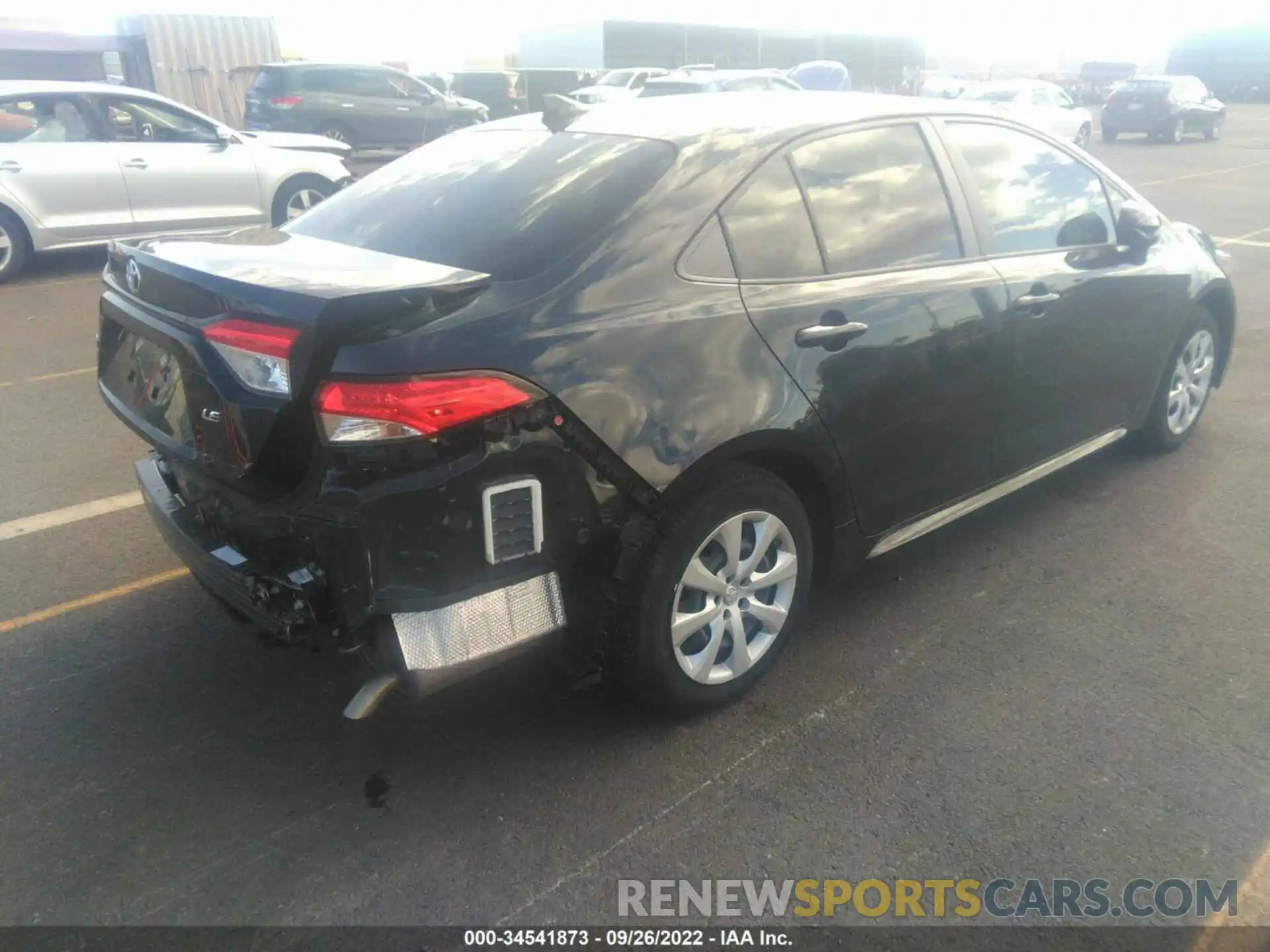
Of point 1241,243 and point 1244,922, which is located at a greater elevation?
point 1244,922

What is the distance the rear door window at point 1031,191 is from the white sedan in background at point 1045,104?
63.5 feet

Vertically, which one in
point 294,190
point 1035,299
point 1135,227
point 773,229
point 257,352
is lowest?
point 294,190

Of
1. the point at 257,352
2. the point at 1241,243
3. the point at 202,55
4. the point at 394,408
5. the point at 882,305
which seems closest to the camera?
the point at 394,408

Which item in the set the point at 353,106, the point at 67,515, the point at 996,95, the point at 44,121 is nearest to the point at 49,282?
the point at 44,121

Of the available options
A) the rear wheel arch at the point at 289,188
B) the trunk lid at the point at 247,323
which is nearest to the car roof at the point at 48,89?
the rear wheel arch at the point at 289,188

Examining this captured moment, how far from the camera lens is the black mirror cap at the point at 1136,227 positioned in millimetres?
4207

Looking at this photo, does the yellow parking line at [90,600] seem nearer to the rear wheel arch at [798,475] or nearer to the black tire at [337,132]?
the rear wheel arch at [798,475]

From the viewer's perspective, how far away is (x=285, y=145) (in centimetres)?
1059

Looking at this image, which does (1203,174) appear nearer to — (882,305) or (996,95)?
(996,95)

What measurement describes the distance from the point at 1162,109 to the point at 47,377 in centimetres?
2524

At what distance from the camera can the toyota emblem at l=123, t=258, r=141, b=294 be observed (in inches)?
112

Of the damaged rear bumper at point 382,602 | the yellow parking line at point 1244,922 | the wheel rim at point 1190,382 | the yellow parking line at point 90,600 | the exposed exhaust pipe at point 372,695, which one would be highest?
the damaged rear bumper at point 382,602

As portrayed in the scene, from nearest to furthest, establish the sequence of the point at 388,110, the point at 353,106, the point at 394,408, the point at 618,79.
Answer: the point at 394,408 < the point at 353,106 < the point at 388,110 < the point at 618,79

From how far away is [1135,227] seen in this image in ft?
13.9
